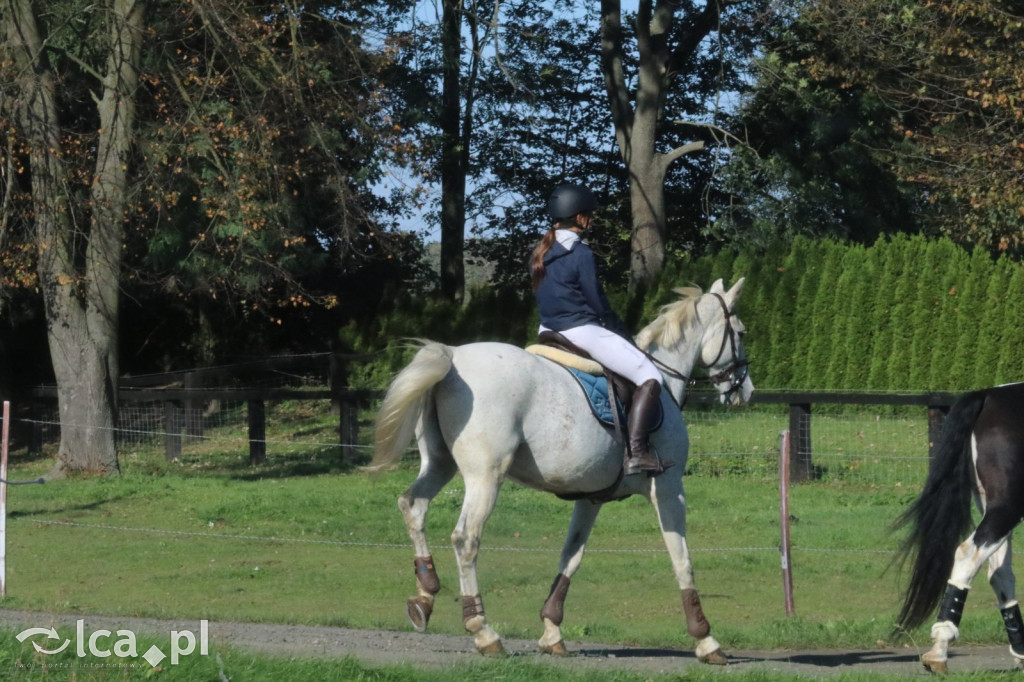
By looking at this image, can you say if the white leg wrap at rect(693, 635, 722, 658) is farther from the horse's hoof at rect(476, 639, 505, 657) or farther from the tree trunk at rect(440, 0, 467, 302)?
the tree trunk at rect(440, 0, 467, 302)

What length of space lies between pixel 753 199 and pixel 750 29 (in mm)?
4205

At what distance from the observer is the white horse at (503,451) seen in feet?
25.6

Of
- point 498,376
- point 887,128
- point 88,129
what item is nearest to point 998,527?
point 498,376

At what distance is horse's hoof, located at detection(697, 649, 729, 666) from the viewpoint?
320 inches

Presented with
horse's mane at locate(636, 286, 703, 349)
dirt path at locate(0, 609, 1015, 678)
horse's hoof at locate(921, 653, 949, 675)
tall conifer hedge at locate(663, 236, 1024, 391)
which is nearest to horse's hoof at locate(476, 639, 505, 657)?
dirt path at locate(0, 609, 1015, 678)

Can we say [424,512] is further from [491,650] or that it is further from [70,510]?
[70,510]

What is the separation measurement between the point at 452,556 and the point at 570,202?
20.0 ft

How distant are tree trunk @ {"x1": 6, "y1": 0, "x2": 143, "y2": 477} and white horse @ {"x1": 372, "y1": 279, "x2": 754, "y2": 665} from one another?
12.1 meters

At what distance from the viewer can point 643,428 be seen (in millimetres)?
8289

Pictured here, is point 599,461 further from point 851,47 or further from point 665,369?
point 851,47

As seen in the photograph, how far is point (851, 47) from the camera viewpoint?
27.2 meters

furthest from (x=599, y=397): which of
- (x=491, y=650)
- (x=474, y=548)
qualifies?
(x=491, y=650)

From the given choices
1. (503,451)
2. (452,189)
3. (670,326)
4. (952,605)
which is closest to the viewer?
(503,451)

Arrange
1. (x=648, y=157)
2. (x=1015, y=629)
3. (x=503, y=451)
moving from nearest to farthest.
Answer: (x=503, y=451) < (x=1015, y=629) < (x=648, y=157)
